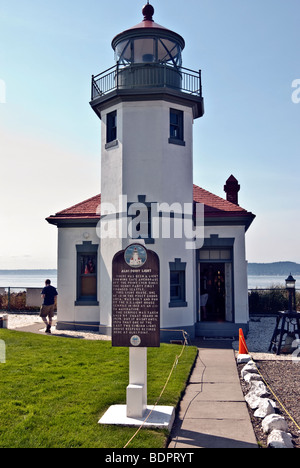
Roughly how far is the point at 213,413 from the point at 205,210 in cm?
1063

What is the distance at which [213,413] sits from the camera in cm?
739

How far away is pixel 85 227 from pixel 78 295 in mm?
2748

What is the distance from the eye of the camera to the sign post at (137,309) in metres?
7.20

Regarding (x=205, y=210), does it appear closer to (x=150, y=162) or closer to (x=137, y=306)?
(x=150, y=162)

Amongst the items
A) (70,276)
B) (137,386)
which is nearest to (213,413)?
(137,386)

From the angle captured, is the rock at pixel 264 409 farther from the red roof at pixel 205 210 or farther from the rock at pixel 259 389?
the red roof at pixel 205 210

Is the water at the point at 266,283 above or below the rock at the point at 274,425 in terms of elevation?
above

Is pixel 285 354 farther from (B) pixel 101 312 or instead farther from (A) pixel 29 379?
(A) pixel 29 379

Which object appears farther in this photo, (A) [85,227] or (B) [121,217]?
(A) [85,227]

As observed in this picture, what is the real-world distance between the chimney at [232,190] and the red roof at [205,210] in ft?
6.16

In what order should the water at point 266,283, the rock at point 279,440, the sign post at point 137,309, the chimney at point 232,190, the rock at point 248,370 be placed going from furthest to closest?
the water at point 266,283, the chimney at point 232,190, the rock at point 248,370, the sign post at point 137,309, the rock at point 279,440

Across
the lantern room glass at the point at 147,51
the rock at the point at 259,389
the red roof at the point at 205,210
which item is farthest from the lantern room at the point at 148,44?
the rock at the point at 259,389

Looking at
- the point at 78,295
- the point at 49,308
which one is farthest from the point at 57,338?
the point at 78,295

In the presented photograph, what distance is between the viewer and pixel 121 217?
1536 cm
